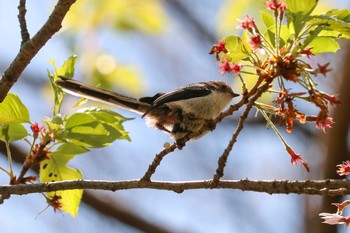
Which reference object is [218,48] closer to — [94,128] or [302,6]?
[302,6]

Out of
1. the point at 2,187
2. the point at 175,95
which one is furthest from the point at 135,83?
the point at 2,187

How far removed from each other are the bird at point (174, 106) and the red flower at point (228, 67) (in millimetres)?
787

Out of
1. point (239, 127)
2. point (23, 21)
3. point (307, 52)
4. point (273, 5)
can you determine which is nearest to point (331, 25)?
point (307, 52)

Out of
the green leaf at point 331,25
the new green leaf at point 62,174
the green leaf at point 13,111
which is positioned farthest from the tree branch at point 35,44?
the green leaf at point 331,25

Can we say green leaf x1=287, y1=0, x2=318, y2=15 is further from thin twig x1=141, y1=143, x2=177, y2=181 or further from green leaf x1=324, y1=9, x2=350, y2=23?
thin twig x1=141, y1=143, x2=177, y2=181

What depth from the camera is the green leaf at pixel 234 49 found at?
9.54 ft

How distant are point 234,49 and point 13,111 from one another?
114cm

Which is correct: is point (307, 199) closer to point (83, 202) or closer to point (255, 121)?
point (255, 121)

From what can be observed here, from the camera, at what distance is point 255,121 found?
7.77 m

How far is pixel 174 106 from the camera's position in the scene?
4.00m

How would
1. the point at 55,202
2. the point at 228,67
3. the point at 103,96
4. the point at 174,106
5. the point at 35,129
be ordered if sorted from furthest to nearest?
the point at 174,106, the point at 103,96, the point at 55,202, the point at 35,129, the point at 228,67

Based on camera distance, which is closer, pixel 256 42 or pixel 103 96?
pixel 256 42

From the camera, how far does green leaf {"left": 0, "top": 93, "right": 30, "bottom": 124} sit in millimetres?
3197

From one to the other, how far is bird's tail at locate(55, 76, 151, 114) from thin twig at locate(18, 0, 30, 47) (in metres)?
0.59
